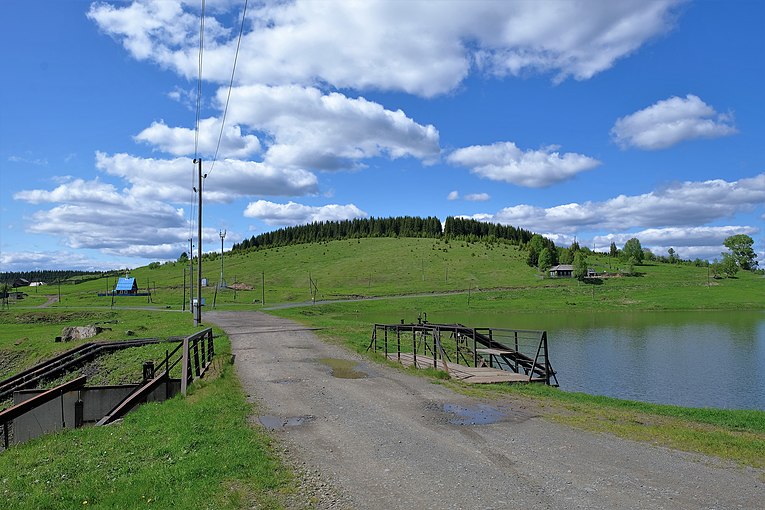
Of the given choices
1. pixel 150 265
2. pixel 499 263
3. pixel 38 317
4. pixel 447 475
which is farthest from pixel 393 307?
pixel 150 265

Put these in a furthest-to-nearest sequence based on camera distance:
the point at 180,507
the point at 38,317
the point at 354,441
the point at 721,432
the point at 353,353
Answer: the point at 38,317
the point at 353,353
the point at 721,432
the point at 354,441
the point at 180,507

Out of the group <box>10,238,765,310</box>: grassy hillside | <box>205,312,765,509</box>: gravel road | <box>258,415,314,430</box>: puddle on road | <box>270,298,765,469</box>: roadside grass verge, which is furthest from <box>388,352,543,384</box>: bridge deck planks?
<box>10,238,765,310</box>: grassy hillside

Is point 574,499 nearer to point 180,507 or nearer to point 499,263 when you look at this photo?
point 180,507

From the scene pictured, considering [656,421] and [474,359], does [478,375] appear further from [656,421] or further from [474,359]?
[656,421]

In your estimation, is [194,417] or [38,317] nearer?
[194,417]

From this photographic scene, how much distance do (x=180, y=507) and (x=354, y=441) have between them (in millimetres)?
3935

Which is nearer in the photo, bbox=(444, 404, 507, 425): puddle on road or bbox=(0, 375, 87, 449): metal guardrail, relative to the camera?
bbox=(444, 404, 507, 425): puddle on road

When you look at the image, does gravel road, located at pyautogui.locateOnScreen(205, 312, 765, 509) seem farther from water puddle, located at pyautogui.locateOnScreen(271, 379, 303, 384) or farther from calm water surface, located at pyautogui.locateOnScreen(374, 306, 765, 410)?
calm water surface, located at pyautogui.locateOnScreen(374, 306, 765, 410)

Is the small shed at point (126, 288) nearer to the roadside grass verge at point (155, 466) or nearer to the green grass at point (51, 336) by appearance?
the green grass at point (51, 336)

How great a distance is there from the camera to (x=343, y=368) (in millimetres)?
20312

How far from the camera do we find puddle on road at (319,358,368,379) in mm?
18541

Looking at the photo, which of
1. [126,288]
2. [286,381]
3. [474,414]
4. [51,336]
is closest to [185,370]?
[286,381]

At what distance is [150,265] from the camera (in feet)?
571

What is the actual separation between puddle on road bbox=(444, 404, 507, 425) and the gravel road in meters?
0.02
